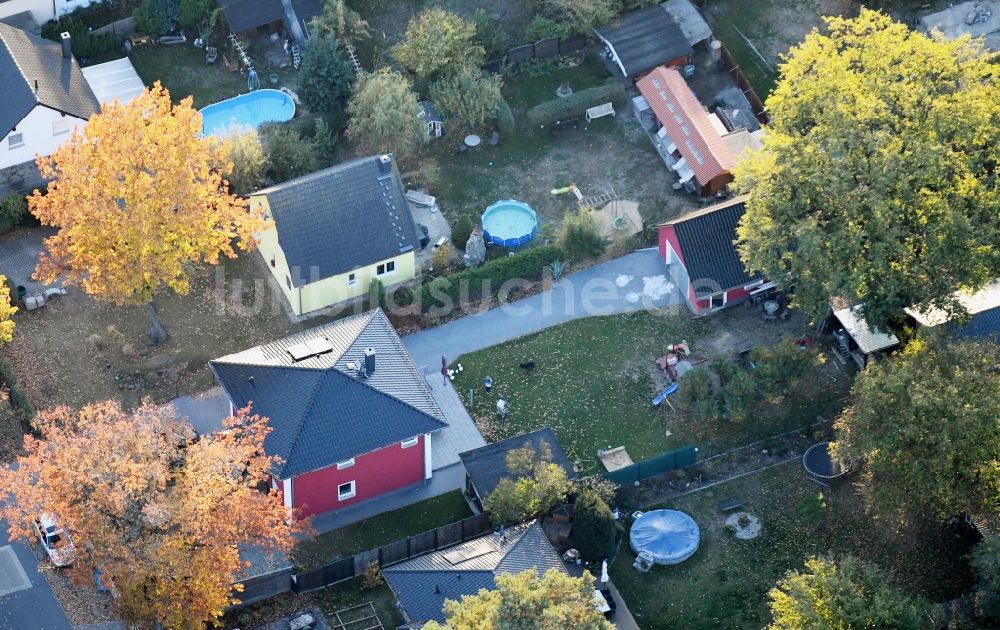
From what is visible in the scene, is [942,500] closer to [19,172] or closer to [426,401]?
[426,401]

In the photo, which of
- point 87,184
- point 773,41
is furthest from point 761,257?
point 87,184

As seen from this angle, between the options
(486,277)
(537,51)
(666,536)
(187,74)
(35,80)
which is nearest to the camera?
(666,536)

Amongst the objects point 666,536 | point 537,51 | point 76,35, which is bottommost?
point 666,536

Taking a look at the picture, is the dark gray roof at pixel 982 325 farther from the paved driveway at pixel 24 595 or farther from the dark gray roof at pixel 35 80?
the dark gray roof at pixel 35 80

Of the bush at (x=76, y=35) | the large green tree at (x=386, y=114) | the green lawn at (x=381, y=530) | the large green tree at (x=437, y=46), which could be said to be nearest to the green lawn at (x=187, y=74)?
the bush at (x=76, y=35)

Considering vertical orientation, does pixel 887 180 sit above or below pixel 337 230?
above

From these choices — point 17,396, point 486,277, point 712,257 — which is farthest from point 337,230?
point 712,257

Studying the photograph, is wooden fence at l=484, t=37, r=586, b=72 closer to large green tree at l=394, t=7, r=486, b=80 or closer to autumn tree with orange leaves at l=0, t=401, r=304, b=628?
large green tree at l=394, t=7, r=486, b=80

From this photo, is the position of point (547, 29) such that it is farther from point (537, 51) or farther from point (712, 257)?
point (712, 257)
